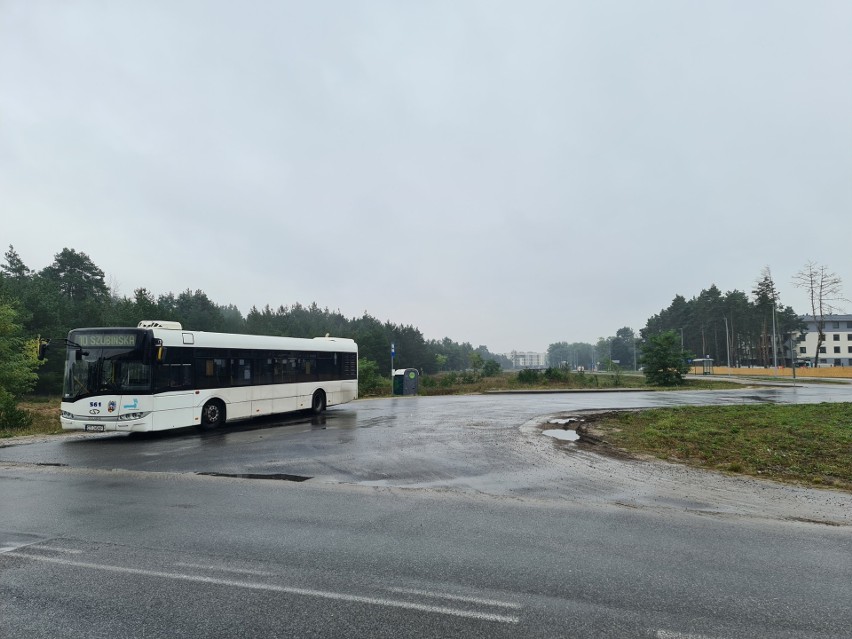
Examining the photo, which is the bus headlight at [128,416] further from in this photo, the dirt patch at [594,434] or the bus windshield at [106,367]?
the dirt patch at [594,434]

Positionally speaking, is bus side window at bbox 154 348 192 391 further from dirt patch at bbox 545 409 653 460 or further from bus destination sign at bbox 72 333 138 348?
dirt patch at bbox 545 409 653 460

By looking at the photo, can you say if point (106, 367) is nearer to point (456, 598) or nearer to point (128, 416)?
point (128, 416)

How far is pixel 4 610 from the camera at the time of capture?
3.92 metres

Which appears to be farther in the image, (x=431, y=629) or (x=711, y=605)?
(x=711, y=605)

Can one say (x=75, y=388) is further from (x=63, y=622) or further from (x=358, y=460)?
(x=63, y=622)

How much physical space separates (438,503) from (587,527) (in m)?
2.07

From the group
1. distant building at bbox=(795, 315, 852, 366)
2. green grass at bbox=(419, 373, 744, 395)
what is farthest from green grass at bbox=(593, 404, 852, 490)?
distant building at bbox=(795, 315, 852, 366)

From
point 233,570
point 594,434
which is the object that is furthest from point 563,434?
point 233,570

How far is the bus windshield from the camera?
13672 millimetres

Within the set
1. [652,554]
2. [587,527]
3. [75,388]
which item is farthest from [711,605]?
[75,388]

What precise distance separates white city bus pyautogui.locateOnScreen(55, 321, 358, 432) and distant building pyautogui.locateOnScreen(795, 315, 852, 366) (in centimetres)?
13117

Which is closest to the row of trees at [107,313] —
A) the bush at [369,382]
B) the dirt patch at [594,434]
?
the bush at [369,382]

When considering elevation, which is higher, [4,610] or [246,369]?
[246,369]

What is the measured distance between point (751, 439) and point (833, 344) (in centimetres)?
13652
